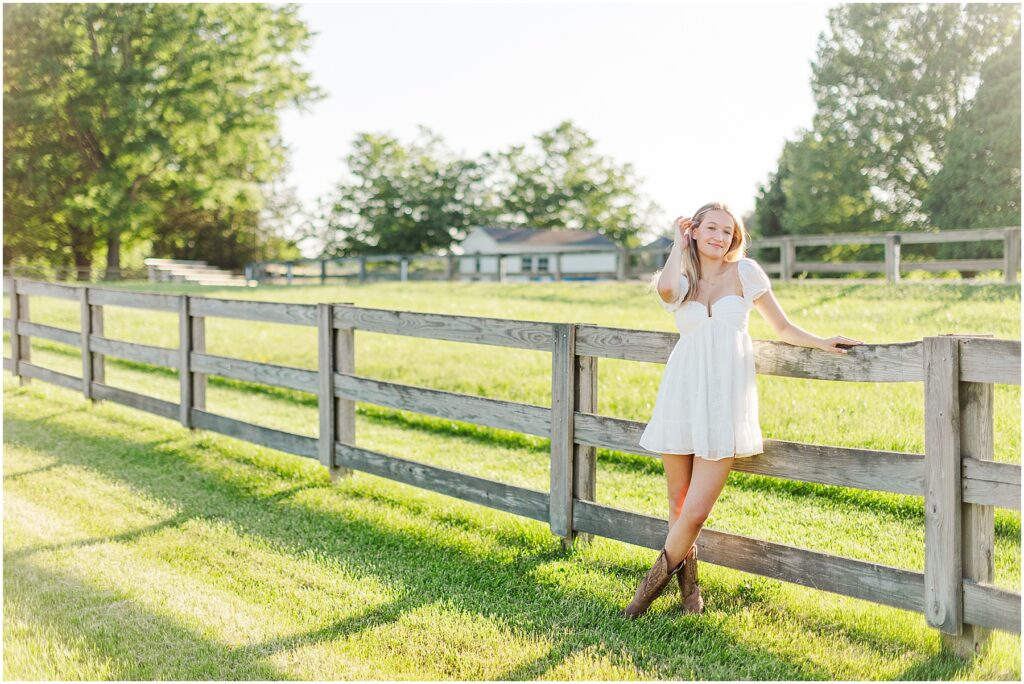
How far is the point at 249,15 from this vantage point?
1252 inches

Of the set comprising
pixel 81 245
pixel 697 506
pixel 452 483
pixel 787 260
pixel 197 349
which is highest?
pixel 81 245

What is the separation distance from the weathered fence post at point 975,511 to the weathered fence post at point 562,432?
1.96 metres

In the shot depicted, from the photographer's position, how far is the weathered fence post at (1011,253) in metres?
13.3

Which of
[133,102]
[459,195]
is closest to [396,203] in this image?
[459,195]

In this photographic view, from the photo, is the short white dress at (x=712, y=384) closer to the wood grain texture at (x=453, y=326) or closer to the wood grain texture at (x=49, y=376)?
the wood grain texture at (x=453, y=326)

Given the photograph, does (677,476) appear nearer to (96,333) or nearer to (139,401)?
(139,401)

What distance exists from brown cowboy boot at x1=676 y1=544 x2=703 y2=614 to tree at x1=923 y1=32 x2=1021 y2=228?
30090mm

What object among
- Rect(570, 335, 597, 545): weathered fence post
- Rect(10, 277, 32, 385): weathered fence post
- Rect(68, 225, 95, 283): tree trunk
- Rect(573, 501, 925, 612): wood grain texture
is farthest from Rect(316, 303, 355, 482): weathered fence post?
Rect(68, 225, 95, 283): tree trunk

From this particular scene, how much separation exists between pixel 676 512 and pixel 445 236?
51.3 meters

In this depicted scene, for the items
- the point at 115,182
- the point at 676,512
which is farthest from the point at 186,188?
the point at 676,512

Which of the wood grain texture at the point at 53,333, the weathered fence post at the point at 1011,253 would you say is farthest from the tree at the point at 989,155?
the wood grain texture at the point at 53,333

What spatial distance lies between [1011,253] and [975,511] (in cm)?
1162

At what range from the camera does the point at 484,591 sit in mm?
4262

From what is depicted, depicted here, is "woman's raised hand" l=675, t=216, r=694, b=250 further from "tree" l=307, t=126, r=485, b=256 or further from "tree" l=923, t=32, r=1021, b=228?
"tree" l=307, t=126, r=485, b=256
